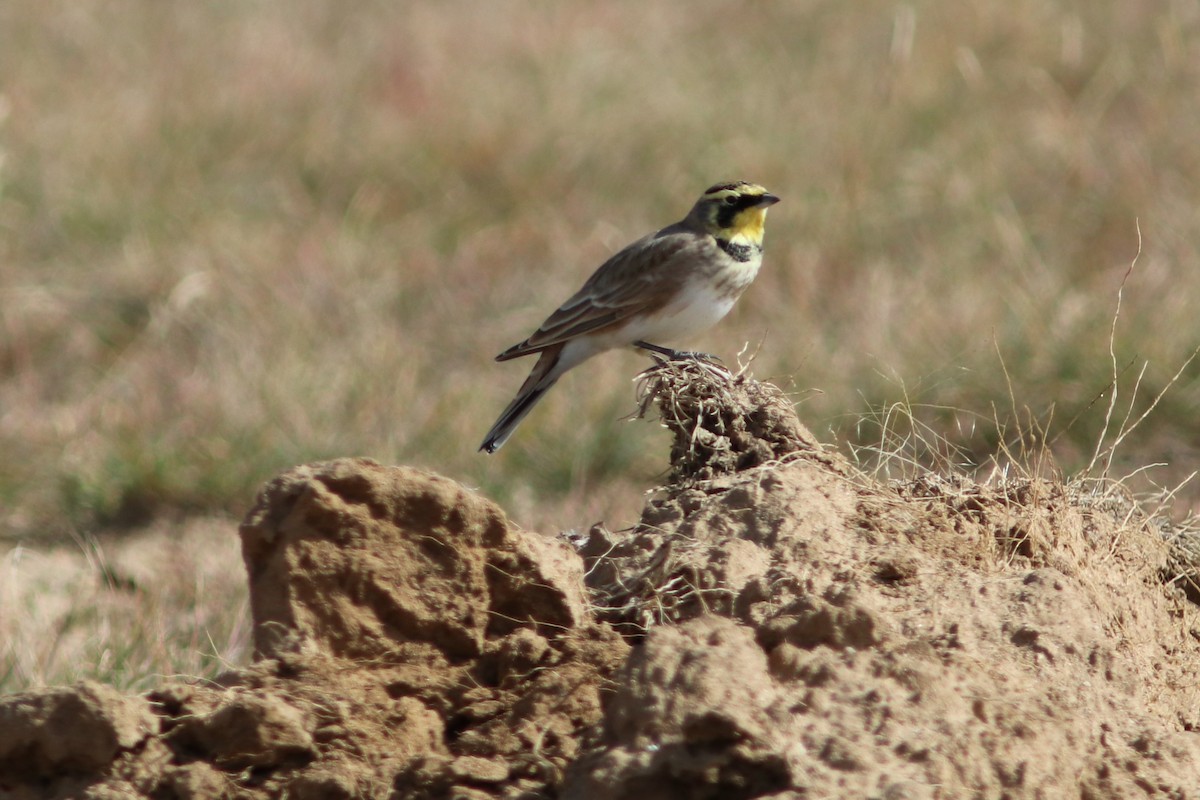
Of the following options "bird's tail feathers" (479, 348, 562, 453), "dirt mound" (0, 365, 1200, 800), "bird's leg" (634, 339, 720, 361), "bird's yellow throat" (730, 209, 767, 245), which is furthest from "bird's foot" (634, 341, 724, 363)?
"dirt mound" (0, 365, 1200, 800)

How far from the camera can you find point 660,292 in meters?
6.14

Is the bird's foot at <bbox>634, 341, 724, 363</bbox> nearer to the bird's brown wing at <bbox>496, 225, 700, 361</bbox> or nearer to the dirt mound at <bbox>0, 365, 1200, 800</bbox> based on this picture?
the bird's brown wing at <bbox>496, 225, 700, 361</bbox>

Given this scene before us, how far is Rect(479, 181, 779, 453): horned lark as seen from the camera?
242 inches

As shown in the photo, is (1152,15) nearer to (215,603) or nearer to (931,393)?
(931,393)

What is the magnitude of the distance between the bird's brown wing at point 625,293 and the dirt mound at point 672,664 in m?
2.42

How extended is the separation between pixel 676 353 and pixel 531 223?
5.92 metres

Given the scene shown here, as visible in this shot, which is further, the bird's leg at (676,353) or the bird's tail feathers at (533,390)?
the bird's tail feathers at (533,390)

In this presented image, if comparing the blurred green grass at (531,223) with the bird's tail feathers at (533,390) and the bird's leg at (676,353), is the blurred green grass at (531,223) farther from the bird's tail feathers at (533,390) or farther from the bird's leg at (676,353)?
the bird's leg at (676,353)

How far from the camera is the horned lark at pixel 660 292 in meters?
6.14

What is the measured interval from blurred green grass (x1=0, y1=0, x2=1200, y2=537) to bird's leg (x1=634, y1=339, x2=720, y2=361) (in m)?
1.16

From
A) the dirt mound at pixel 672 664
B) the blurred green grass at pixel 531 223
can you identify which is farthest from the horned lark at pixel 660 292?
the dirt mound at pixel 672 664

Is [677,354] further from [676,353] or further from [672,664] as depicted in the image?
[672,664]

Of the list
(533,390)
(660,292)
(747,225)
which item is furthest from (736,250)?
(533,390)

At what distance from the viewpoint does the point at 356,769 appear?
300 cm
